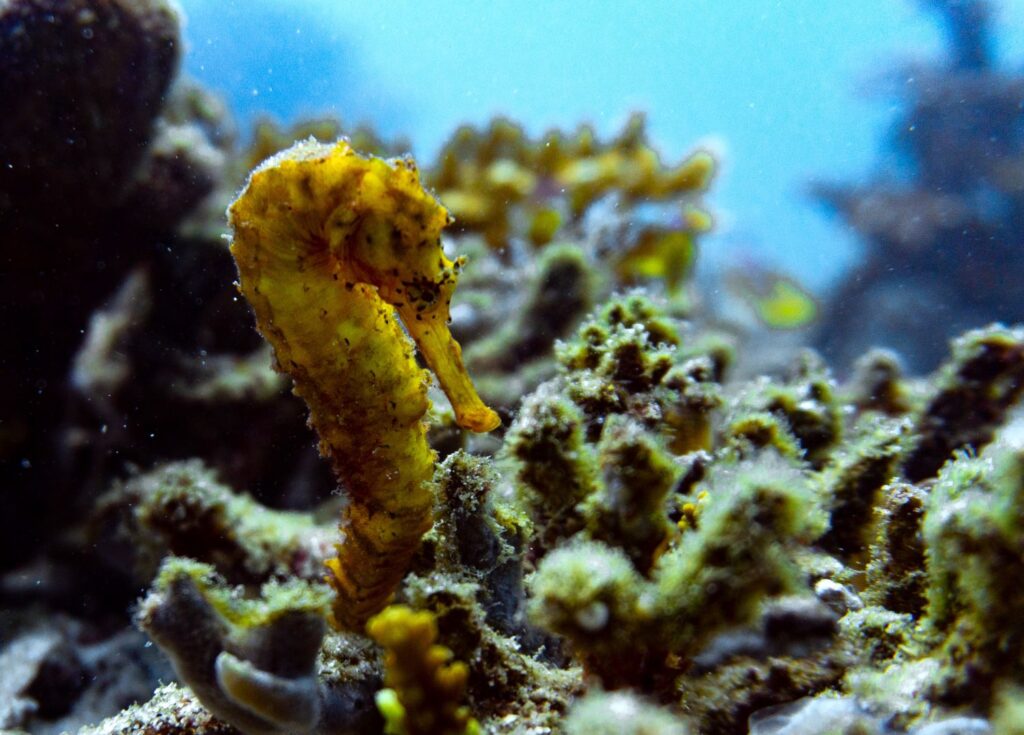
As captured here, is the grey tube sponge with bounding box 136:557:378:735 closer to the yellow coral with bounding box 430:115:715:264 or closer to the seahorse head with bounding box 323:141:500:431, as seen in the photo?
the seahorse head with bounding box 323:141:500:431

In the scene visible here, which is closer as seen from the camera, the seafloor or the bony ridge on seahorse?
the seafloor

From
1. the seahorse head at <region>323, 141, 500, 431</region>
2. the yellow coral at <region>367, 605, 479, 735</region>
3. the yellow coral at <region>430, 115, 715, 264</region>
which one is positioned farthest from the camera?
the yellow coral at <region>430, 115, 715, 264</region>

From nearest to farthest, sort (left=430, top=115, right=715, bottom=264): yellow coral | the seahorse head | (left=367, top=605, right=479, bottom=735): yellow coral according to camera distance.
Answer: (left=367, top=605, right=479, bottom=735): yellow coral < the seahorse head < (left=430, top=115, right=715, bottom=264): yellow coral

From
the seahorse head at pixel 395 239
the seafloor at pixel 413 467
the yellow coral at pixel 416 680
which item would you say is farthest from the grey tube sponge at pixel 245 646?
the seahorse head at pixel 395 239

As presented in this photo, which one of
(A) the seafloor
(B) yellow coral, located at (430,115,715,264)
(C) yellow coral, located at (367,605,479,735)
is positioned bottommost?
(C) yellow coral, located at (367,605,479,735)

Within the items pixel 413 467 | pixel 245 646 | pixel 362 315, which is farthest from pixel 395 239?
pixel 245 646

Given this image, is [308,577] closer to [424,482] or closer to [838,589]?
[424,482]

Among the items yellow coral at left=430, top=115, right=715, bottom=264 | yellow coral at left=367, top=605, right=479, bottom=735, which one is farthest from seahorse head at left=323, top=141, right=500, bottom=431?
yellow coral at left=430, top=115, right=715, bottom=264

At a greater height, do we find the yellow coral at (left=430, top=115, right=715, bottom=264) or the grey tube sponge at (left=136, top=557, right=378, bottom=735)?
the yellow coral at (left=430, top=115, right=715, bottom=264)

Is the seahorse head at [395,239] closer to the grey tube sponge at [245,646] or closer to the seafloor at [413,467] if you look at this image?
the seafloor at [413,467]
